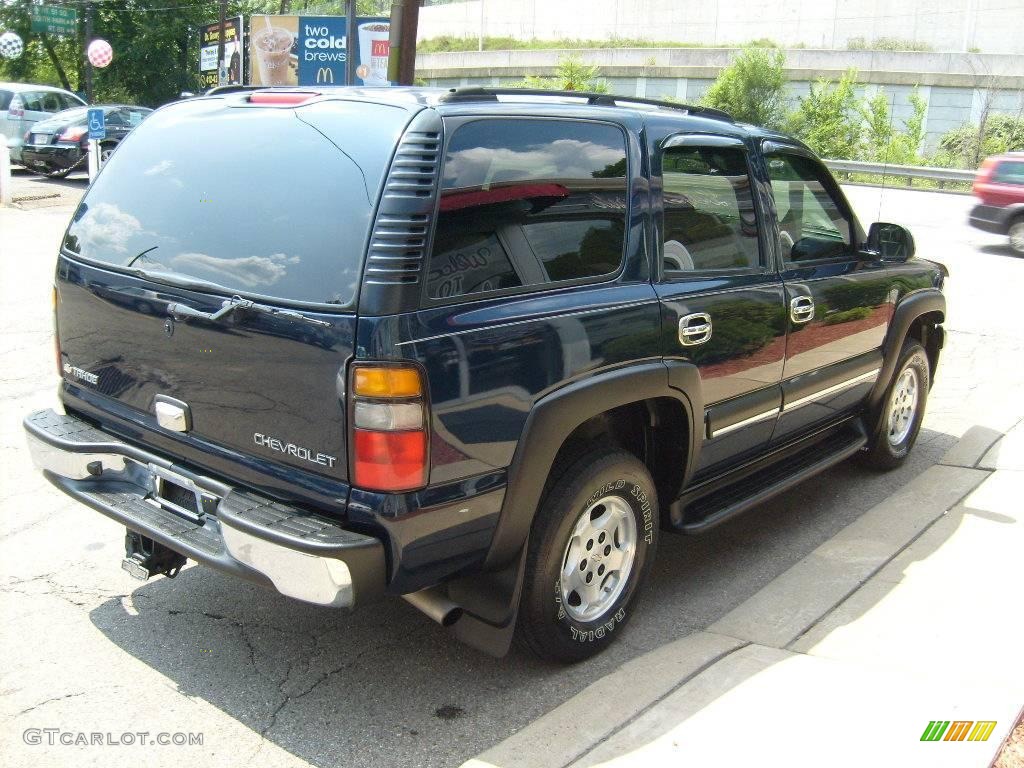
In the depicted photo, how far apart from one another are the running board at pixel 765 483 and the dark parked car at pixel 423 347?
0.10ft

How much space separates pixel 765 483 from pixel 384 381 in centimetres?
234

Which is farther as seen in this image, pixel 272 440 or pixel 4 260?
pixel 4 260

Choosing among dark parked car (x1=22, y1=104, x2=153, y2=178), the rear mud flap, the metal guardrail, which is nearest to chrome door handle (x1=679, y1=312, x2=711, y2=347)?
the rear mud flap

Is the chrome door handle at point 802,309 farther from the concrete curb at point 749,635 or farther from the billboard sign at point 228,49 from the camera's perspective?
the billboard sign at point 228,49

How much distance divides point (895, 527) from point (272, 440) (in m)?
3.39

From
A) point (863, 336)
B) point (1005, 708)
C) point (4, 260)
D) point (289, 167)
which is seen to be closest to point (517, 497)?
point (289, 167)

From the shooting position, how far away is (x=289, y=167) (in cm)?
318

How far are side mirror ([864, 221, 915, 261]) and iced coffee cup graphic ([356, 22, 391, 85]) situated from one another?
73.4ft

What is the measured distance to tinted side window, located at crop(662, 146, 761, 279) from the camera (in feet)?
12.8

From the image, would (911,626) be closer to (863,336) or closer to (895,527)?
(895,527)

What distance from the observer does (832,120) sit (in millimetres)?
41312

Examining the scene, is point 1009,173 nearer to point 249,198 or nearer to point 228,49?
point 249,198

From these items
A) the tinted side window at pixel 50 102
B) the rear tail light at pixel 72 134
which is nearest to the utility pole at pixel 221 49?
the tinted side window at pixel 50 102

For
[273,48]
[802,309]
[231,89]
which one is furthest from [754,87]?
[231,89]
